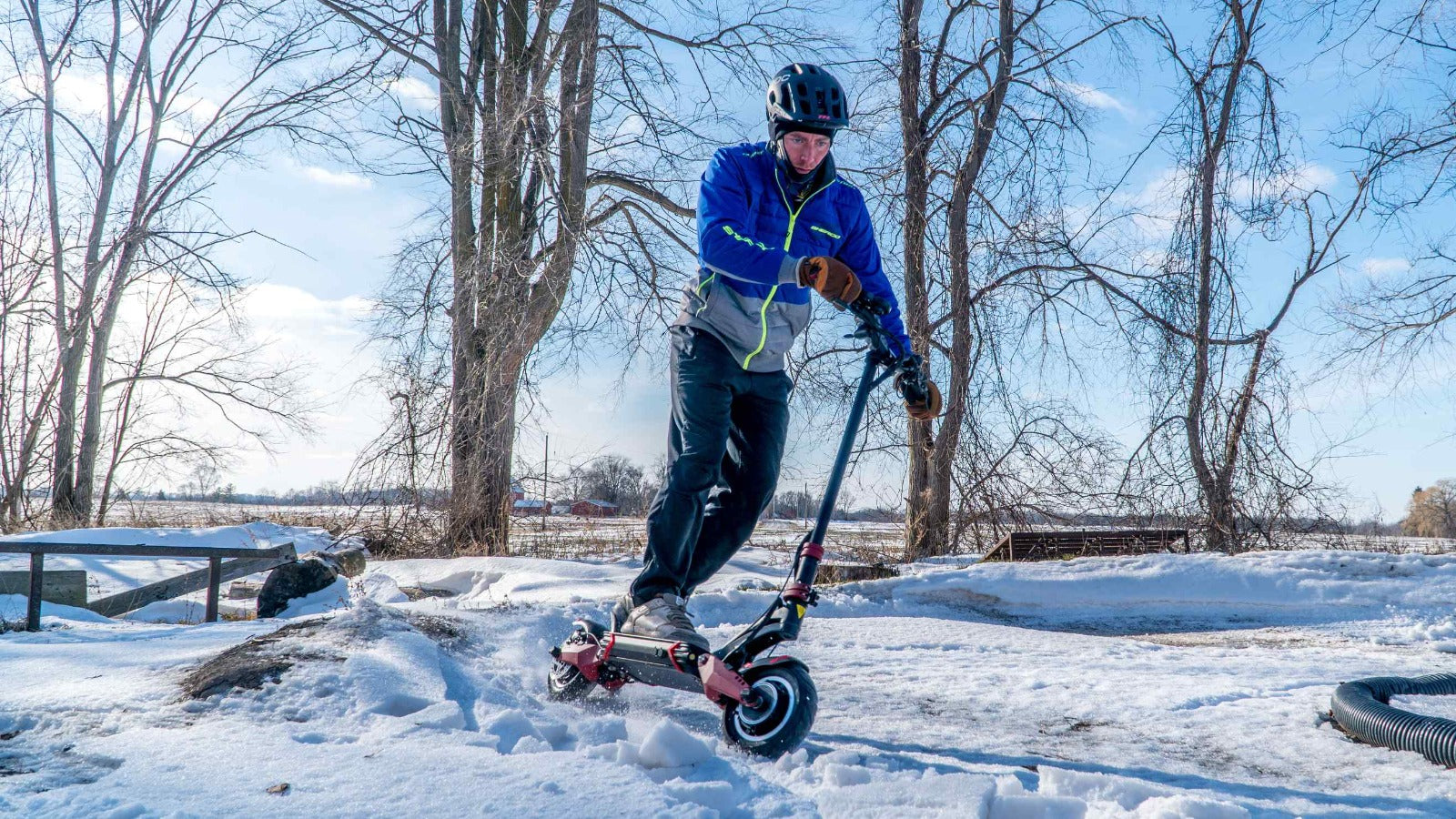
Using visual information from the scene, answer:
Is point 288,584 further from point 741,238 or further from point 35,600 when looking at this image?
point 741,238

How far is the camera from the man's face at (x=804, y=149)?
2.65m

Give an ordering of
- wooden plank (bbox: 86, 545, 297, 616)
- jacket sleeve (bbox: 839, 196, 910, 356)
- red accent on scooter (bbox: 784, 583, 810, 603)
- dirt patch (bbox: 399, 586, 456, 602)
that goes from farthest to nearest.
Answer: wooden plank (bbox: 86, 545, 297, 616), dirt patch (bbox: 399, 586, 456, 602), jacket sleeve (bbox: 839, 196, 910, 356), red accent on scooter (bbox: 784, 583, 810, 603)

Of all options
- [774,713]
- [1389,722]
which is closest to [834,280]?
[774,713]

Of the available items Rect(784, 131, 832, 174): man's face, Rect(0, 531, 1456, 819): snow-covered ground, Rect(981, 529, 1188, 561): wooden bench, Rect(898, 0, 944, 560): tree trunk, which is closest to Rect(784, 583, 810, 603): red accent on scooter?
Rect(0, 531, 1456, 819): snow-covered ground

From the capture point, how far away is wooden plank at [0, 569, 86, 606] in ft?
23.3

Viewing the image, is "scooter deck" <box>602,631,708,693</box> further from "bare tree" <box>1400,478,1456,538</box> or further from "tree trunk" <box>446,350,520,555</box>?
"bare tree" <box>1400,478,1456,538</box>

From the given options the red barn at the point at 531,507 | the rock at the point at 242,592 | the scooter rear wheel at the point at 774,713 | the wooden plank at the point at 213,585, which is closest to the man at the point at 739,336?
the scooter rear wheel at the point at 774,713

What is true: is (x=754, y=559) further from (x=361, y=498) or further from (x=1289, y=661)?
Answer: (x=1289, y=661)

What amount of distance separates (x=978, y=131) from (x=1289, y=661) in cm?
740

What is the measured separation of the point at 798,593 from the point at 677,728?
69 cm

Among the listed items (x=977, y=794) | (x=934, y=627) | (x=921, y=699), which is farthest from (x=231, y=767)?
(x=934, y=627)

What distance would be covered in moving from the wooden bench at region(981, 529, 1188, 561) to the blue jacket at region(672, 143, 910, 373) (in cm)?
565

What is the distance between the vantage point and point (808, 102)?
2590 millimetres

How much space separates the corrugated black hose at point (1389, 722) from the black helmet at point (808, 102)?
213cm
